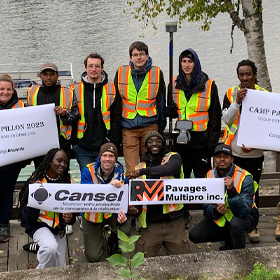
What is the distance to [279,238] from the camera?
5961 mm

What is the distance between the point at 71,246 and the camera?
19.4 ft

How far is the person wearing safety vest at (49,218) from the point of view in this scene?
15.9 feet

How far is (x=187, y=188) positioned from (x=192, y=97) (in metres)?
1.21

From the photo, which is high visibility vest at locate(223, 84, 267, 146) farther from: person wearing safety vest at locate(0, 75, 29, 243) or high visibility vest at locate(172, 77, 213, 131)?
Result: person wearing safety vest at locate(0, 75, 29, 243)

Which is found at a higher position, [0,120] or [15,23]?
[15,23]

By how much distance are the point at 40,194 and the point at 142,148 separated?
5.34 feet

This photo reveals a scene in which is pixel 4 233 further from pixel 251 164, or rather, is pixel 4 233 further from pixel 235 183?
pixel 251 164

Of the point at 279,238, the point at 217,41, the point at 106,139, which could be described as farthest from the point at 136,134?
the point at 217,41

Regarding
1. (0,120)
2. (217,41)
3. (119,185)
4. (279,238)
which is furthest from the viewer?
(217,41)

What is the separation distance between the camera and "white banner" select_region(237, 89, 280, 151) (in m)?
5.65

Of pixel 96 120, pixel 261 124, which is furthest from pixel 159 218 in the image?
pixel 261 124

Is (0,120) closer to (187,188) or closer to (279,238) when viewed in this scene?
(187,188)

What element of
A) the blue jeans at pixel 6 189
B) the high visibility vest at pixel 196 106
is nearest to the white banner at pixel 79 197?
the blue jeans at pixel 6 189

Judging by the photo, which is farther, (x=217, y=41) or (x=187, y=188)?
(x=217, y=41)
